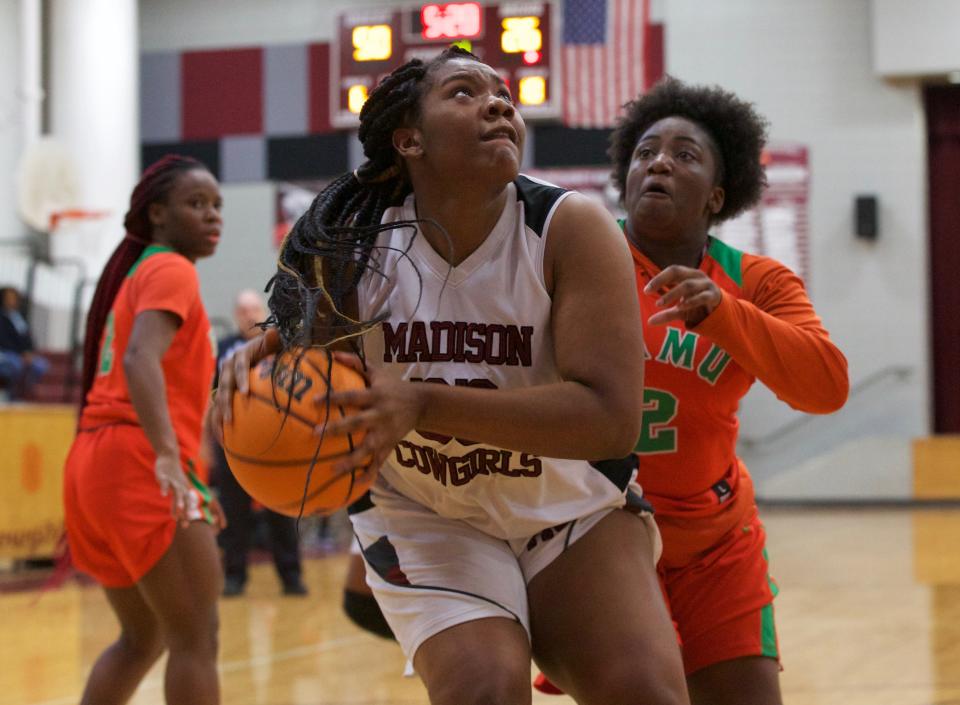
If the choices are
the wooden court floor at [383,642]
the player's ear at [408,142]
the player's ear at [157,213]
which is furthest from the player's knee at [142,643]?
the player's ear at [408,142]

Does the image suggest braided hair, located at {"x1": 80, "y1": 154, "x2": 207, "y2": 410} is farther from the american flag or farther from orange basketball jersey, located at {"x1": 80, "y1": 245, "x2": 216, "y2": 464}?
the american flag

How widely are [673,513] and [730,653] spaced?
0.33 metres

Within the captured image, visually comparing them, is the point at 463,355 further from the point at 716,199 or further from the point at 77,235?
the point at 77,235

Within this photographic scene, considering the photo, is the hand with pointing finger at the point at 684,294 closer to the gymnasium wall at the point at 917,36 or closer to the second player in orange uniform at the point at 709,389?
the second player in orange uniform at the point at 709,389

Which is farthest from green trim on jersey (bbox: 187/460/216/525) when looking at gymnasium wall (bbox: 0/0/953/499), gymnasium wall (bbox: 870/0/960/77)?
gymnasium wall (bbox: 870/0/960/77)

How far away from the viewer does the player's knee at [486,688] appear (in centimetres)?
220

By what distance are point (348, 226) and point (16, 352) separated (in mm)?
11179

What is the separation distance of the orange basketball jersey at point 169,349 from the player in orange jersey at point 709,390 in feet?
4.33

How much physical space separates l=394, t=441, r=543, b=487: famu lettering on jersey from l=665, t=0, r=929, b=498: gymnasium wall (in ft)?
42.2

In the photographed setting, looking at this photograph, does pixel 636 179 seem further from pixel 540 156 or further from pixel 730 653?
pixel 540 156

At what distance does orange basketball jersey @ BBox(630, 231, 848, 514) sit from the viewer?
2789 millimetres

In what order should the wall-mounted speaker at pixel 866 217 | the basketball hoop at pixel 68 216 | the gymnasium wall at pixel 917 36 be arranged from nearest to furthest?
the basketball hoop at pixel 68 216
the gymnasium wall at pixel 917 36
the wall-mounted speaker at pixel 866 217

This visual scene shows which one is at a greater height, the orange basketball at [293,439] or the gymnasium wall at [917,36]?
the gymnasium wall at [917,36]

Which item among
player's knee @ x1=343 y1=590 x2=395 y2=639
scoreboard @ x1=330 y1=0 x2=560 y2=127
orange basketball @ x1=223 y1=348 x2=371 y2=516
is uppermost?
scoreboard @ x1=330 y1=0 x2=560 y2=127
